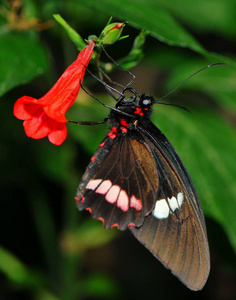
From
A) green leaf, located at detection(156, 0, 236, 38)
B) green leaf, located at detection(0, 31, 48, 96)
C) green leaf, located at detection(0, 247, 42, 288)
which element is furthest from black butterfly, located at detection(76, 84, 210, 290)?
green leaf, located at detection(156, 0, 236, 38)

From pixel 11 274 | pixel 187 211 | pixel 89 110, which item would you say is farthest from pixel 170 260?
pixel 11 274

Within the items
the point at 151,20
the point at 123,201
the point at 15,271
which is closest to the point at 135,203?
the point at 123,201

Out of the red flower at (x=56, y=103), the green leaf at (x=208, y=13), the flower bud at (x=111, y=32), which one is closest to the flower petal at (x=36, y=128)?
the red flower at (x=56, y=103)

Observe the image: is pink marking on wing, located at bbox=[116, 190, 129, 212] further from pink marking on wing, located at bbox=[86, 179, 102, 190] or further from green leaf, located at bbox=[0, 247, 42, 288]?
green leaf, located at bbox=[0, 247, 42, 288]

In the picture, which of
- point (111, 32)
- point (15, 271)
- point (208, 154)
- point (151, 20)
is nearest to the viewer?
point (111, 32)

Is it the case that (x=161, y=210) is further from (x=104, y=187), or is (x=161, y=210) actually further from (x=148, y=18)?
(x=148, y=18)

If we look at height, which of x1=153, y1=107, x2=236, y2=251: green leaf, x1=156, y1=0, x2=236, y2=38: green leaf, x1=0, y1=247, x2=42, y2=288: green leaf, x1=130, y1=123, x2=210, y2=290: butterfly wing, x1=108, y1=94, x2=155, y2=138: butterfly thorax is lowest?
x1=0, y1=247, x2=42, y2=288: green leaf

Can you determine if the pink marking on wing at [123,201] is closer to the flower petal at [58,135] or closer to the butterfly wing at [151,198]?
the butterfly wing at [151,198]
